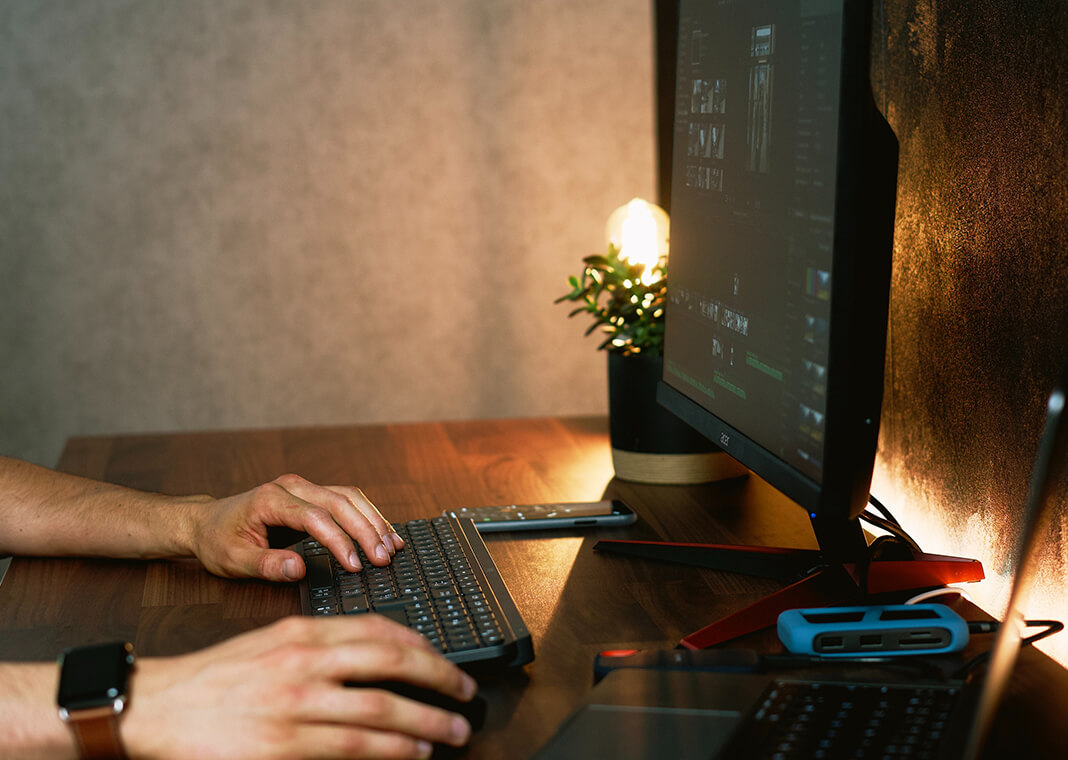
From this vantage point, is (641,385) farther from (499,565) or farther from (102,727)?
(102,727)

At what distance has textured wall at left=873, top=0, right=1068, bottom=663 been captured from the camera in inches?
32.7

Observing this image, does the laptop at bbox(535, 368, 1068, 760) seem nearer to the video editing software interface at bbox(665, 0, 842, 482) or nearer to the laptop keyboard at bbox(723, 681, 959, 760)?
the laptop keyboard at bbox(723, 681, 959, 760)

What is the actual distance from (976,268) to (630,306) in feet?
1.56

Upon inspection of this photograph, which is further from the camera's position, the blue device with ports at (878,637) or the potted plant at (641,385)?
the potted plant at (641,385)

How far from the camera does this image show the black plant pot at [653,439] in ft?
4.22

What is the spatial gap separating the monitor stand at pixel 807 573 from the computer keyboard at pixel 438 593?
144mm

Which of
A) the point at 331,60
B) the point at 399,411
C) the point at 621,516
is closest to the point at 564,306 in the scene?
the point at 399,411

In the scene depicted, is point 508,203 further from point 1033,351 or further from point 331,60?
point 1033,351

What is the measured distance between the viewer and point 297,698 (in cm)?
60

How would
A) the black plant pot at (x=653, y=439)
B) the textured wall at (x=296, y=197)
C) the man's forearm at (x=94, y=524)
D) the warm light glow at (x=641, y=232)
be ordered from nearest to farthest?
the man's forearm at (x=94, y=524)
the black plant pot at (x=653, y=439)
the warm light glow at (x=641, y=232)
the textured wall at (x=296, y=197)

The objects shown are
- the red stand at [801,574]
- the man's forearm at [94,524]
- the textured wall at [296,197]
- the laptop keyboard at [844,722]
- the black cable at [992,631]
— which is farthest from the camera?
the textured wall at [296,197]

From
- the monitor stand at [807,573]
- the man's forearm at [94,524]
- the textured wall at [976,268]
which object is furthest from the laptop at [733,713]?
the man's forearm at [94,524]

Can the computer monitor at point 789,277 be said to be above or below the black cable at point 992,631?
above

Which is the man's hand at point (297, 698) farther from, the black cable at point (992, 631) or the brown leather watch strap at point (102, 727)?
the black cable at point (992, 631)
